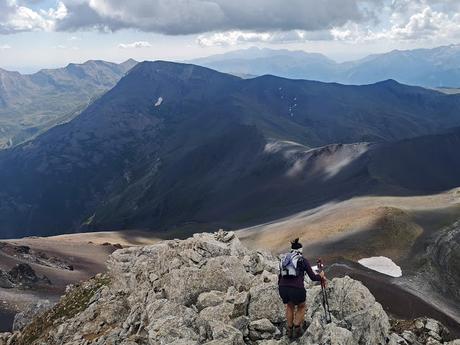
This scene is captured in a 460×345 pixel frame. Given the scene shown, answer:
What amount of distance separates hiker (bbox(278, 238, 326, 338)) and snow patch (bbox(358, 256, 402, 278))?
4493 centimetres

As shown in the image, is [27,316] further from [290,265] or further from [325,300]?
[290,265]

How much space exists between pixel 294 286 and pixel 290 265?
0.94 meters

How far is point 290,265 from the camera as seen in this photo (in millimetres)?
21875

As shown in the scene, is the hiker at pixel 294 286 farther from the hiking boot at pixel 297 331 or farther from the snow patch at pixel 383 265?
the snow patch at pixel 383 265

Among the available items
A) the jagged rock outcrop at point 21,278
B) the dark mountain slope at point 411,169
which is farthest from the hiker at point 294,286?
the dark mountain slope at point 411,169

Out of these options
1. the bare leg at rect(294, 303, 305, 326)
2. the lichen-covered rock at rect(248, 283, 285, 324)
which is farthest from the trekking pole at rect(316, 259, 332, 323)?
the lichen-covered rock at rect(248, 283, 285, 324)

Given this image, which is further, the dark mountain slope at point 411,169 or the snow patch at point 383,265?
the dark mountain slope at point 411,169

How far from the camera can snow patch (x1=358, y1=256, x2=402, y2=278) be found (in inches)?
2522

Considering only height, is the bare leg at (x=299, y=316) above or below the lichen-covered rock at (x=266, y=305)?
above

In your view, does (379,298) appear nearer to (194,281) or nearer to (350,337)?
(194,281)

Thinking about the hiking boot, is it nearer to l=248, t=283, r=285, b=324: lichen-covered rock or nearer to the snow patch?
l=248, t=283, r=285, b=324: lichen-covered rock

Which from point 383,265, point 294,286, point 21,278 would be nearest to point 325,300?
point 294,286

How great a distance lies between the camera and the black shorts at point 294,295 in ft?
70.4

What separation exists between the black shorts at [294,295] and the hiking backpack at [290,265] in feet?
2.03
